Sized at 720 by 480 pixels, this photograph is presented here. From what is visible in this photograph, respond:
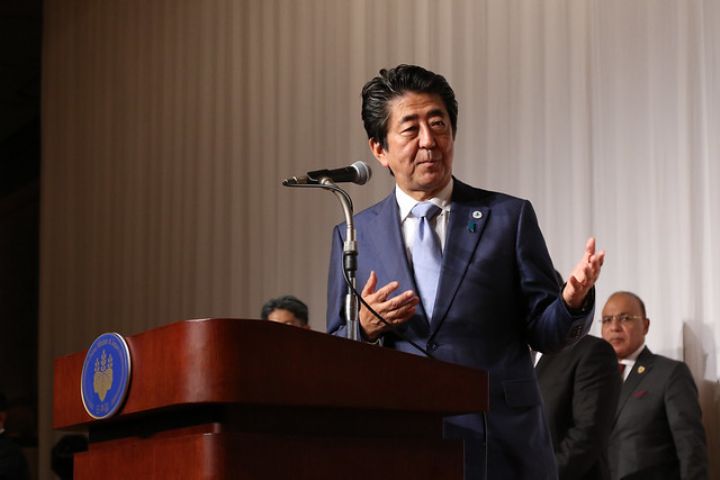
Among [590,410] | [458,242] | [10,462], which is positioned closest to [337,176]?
[458,242]

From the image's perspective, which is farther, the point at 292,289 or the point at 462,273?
the point at 292,289

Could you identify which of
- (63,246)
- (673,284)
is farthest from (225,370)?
(63,246)

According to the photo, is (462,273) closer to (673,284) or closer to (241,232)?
(673,284)

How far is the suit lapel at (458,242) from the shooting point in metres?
2.39

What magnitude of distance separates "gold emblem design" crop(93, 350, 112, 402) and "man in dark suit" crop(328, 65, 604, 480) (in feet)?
1.80

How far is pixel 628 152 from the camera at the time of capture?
5.20 m

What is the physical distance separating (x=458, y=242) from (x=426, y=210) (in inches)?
5.0

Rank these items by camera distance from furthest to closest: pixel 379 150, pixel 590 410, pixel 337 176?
pixel 590 410 → pixel 379 150 → pixel 337 176

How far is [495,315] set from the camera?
2.40m

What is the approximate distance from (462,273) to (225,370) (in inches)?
34.1

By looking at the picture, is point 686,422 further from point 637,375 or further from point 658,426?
point 637,375

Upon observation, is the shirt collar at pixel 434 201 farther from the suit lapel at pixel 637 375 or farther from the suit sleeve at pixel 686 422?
the suit lapel at pixel 637 375

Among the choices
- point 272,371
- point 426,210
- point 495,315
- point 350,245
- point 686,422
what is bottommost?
point 686,422

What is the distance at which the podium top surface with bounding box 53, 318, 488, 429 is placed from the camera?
5.49ft
